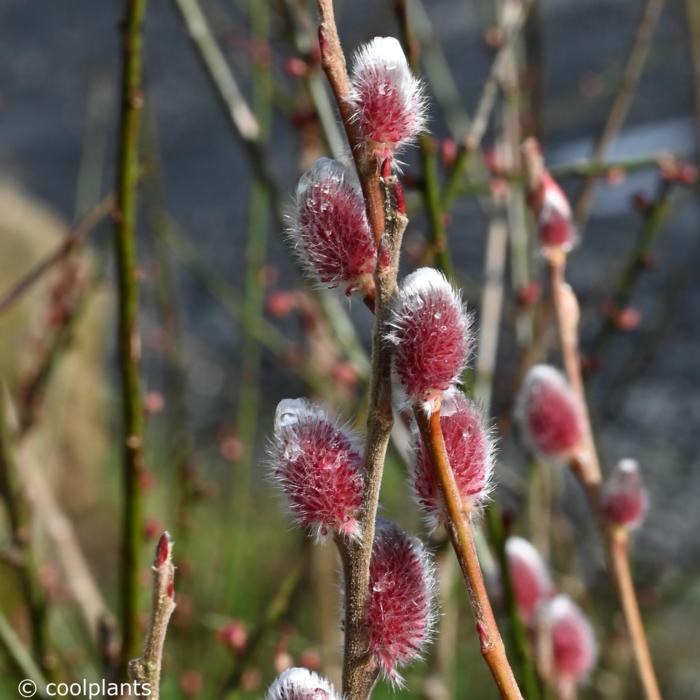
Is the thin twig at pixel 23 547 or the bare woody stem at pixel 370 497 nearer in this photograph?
the bare woody stem at pixel 370 497

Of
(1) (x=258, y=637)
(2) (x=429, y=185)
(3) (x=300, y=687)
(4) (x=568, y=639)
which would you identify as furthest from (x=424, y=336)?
(1) (x=258, y=637)

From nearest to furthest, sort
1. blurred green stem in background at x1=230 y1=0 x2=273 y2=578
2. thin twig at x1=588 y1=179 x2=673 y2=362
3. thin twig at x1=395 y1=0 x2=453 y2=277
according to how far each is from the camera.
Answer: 1. thin twig at x1=395 y1=0 x2=453 y2=277
2. thin twig at x1=588 y1=179 x2=673 y2=362
3. blurred green stem in background at x1=230 y1=0 x2=273 y2=578

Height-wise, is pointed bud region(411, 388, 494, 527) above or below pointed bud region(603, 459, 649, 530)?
below

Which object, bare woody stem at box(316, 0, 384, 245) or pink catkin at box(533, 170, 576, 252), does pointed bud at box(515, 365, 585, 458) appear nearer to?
pink catkin at box(533, 170, 576, 252)

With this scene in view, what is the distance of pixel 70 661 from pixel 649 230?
3.51 feet

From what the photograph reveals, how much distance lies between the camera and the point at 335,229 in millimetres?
604

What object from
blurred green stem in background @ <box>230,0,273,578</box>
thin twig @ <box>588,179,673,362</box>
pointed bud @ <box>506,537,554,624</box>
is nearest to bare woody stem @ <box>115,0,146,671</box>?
pointed bud @ <box>506,537,554,624</box>

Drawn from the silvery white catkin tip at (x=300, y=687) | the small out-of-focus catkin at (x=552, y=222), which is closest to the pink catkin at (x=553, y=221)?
the small out-of-focus catkin at (x=552, y=222)

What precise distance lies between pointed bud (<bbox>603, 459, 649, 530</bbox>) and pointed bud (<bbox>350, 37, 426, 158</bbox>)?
47cm

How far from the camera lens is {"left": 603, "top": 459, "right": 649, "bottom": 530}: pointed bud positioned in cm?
95

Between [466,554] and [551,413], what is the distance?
417 mm

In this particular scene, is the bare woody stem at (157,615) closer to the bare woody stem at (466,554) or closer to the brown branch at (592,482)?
the bare woody stem at (466,554)

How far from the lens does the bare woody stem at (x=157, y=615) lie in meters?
0.54

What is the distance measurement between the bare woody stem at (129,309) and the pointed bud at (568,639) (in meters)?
0.44
